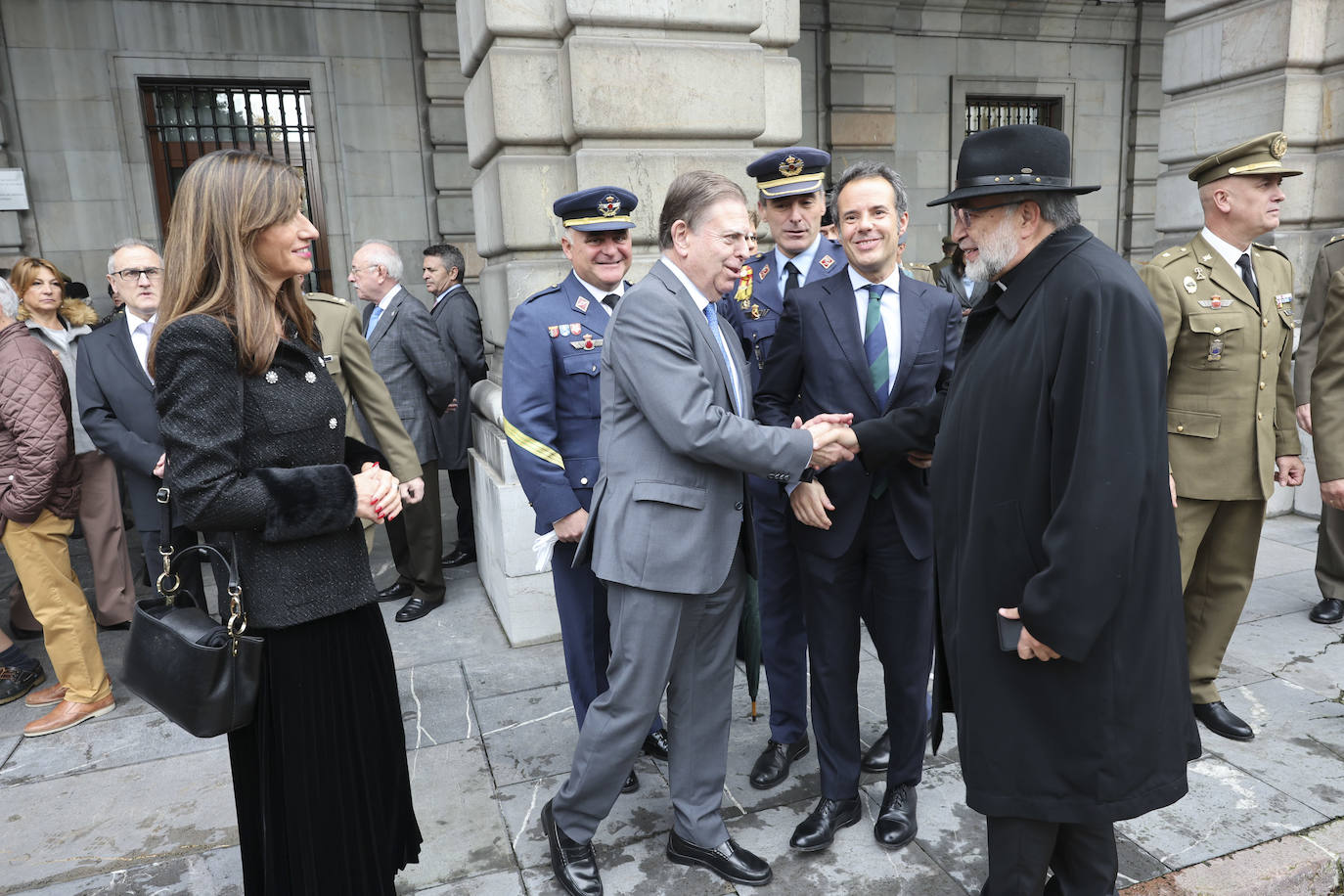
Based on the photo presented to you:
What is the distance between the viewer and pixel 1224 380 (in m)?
3.65

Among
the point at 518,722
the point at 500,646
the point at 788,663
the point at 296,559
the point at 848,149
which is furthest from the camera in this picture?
the point at 848,149

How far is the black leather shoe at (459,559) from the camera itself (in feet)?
20.5

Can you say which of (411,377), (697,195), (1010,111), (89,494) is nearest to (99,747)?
(89,494)

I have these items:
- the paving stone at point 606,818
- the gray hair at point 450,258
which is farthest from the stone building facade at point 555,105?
the paving stone at point 606,818

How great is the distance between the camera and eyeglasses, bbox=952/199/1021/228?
2102mm

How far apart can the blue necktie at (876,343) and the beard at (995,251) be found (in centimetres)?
73

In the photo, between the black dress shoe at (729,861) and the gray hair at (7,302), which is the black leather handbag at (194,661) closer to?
the black dress shoe at (729,861)

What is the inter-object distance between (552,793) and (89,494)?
330 centimetres

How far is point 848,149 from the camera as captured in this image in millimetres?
10992

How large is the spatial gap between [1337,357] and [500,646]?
4286 mm

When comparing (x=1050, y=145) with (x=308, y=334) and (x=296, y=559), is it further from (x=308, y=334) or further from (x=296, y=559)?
(x=296, y=559)

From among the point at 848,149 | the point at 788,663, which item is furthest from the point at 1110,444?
the point at 848,149

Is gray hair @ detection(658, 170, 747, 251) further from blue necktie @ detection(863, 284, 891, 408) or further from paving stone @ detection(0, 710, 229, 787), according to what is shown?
paving stone @ detection(0, 710, 229, 787)

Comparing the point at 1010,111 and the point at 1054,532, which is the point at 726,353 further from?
the point at 1010,111
